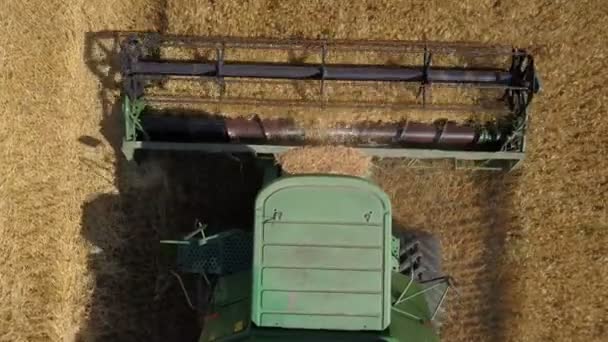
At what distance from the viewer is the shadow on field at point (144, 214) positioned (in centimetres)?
777

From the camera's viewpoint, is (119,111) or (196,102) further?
(119,111)

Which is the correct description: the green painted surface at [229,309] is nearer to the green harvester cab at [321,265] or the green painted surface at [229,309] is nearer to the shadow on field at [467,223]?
the green harvester cab at [321,265]

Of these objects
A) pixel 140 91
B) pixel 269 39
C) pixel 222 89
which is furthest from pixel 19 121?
pixel 269 39

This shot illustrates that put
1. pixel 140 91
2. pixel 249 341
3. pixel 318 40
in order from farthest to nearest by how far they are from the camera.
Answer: pixel 318 40, pixel 140 91, pixel 249 341

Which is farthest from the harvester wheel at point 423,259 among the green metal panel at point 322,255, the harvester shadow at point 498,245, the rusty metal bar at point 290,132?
the green metal panel at point 322,255

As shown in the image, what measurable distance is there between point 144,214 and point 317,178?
2.62 m

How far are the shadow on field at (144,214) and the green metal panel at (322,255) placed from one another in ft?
6.68

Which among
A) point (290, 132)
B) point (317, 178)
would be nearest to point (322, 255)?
point (317, 178)

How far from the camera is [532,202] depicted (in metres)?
7.86

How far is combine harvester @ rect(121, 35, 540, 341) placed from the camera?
5703 millimetres

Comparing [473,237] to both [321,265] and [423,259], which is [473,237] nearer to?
[423,259]

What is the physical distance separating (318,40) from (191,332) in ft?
9.33

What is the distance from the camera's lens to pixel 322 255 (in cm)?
573

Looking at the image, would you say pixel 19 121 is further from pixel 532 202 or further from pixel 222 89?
pixel 532 202
